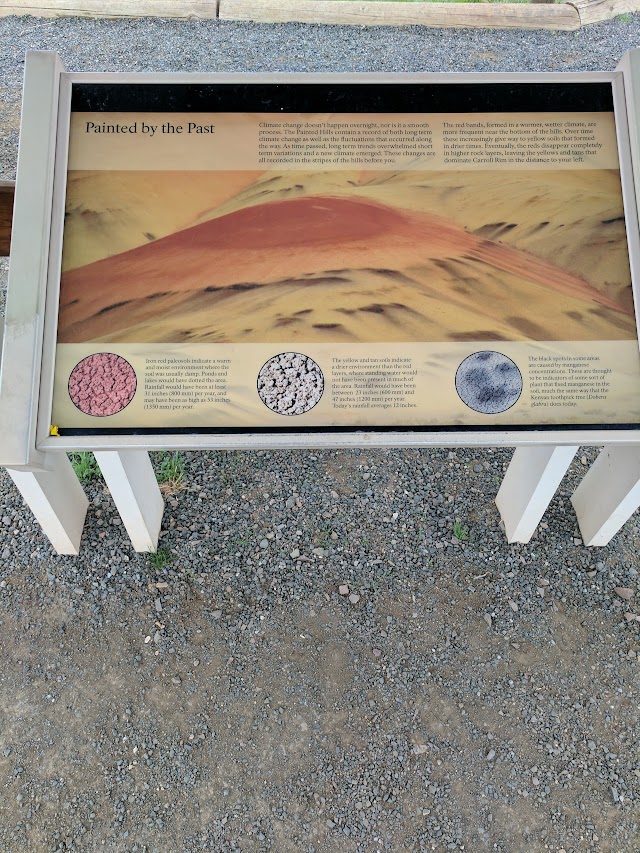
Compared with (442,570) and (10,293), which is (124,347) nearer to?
(10,293)

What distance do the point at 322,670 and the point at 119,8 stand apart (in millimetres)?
5439

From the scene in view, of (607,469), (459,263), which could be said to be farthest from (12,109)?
(607,469)

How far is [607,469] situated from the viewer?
2.15 metres

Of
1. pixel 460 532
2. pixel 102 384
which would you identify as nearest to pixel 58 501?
pixel 102 384

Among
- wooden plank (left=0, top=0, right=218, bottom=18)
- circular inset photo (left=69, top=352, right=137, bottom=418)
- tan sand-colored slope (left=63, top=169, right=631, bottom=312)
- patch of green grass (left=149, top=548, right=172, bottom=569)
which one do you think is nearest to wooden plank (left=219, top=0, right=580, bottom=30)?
wooden plank (left=0, top=0, right=218, bottom=18)

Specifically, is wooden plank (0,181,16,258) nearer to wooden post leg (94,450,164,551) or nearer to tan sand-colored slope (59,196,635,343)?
tan sand-colored slope (59,196,635,343)

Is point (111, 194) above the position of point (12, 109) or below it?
above

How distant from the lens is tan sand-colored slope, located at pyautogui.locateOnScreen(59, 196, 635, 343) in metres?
1.49

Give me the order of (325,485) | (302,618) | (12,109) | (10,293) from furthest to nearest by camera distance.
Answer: (12,109) < (325,485) < (302,618) < (10,293)

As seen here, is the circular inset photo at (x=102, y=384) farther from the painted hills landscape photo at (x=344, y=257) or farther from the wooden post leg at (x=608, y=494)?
the wooden post leg at (x=608, y=494)

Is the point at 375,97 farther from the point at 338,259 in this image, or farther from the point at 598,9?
the point at 598,9

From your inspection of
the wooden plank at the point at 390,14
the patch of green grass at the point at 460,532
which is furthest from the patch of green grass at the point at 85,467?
the wooden plank at the point at 390,14

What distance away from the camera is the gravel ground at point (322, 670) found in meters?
1.71

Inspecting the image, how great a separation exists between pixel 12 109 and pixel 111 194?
11.8ft
